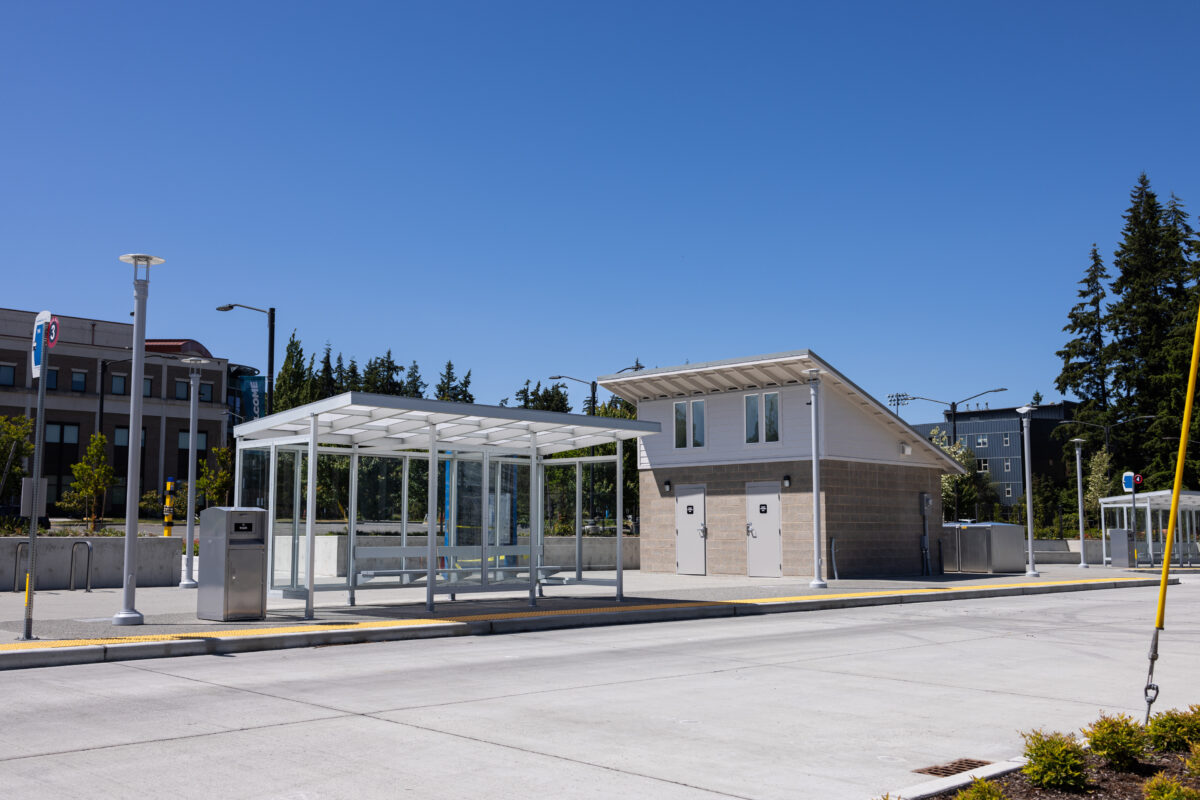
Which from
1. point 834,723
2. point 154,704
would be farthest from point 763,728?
point 154,704

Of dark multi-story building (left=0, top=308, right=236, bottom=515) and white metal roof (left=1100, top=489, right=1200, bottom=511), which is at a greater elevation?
dark multi-story building (left=0, top=308, right=236, bottom=515)

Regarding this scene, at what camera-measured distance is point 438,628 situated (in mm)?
14750

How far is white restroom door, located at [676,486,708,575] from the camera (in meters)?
30.9

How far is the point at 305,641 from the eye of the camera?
44.2 ft

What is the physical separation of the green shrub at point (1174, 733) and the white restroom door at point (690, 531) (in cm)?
2434

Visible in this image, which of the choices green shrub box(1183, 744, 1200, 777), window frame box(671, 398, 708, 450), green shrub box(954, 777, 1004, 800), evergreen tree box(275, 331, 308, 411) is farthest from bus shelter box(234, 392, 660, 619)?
evergreen tree box(275, 331, 308, 411)

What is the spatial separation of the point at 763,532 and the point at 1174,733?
2297 centimetres

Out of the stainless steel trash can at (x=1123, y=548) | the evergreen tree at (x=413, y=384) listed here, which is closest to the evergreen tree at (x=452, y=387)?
the evergreen tree at (x=413, y=384)

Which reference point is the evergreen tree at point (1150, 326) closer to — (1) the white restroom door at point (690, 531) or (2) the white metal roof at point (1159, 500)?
(2) the white metal roof at point (1159, 500)

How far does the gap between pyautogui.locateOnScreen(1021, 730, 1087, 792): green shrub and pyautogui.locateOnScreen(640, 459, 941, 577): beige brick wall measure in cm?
2209

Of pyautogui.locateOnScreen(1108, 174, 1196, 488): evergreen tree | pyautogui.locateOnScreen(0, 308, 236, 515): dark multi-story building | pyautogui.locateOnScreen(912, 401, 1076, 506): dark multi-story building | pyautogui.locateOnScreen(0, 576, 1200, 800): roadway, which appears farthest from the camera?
pyautogui.locateOnScreen(912, 401, 1076, 506): dark multi-story building

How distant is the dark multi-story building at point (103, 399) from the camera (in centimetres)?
7231

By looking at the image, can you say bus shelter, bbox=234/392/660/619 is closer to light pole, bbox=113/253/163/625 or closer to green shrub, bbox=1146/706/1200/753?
light pole, bbox=113/253/163/625

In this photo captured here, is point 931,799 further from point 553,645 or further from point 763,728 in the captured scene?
point 553,645
